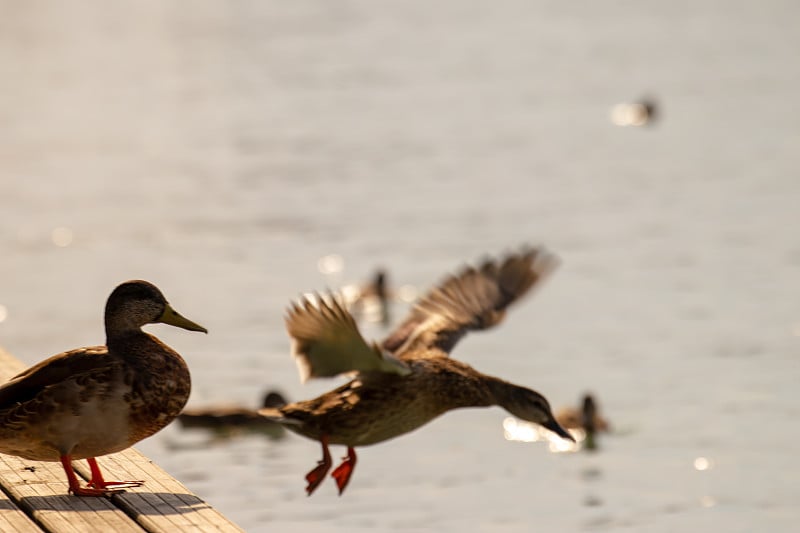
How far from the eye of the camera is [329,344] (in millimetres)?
7930

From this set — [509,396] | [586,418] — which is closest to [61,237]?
[586,418]

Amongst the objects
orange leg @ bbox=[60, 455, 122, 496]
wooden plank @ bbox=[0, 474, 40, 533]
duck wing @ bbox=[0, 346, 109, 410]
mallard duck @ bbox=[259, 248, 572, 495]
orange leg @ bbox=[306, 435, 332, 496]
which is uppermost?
mallard duck @ bbox=[259, 248, 572, 495]

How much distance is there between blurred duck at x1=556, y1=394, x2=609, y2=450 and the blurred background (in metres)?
0.18

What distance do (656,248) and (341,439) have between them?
13.9 metres

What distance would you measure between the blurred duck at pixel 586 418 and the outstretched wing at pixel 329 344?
658cm

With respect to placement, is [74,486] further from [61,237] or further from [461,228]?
[61,237]

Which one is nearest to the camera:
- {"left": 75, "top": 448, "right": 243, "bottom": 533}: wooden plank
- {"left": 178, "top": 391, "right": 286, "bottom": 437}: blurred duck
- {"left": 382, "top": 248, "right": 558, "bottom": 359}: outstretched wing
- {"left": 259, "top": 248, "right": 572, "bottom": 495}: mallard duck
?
{"left": 75, "top": 448, "right": 243, "bottom": 533}: wooden plank

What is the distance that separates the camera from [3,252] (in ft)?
74.6

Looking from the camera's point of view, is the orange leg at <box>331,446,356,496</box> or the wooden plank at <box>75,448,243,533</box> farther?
the orange leg at <box>331,446,356,496</box>

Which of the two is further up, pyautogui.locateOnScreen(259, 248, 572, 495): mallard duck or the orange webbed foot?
pyautogui.locateOnScreen(259, 248, 572, 495): mallard duck

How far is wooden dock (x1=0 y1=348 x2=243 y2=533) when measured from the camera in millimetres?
6414

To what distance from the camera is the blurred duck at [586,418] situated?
48.0ft

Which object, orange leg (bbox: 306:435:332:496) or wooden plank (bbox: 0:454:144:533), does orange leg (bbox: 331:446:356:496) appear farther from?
wooden plank (bbox: 0:454:144:533)

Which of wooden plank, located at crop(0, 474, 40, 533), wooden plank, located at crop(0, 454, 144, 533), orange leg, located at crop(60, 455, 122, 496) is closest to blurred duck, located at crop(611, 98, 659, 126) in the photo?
wooden plank, located at crop(0, 454, 144, 533)
